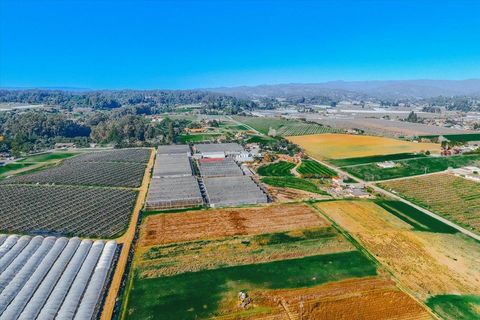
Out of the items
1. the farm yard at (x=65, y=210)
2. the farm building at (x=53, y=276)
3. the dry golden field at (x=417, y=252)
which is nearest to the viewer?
the farm building at (x=53, y=276)

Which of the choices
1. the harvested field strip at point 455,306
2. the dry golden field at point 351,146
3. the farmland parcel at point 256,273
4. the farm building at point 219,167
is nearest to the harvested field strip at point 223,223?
the farmland parcel at point 256,273

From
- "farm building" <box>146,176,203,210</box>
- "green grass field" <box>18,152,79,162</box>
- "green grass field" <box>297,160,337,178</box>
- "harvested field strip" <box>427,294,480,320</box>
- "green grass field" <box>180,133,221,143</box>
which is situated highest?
"green grass field" <box>180,133,221,143</box>

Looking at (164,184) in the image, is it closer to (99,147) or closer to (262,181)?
(262,181)

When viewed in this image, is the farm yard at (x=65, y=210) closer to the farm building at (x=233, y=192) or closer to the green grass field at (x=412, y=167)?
the farm building at (x=233, y=192)

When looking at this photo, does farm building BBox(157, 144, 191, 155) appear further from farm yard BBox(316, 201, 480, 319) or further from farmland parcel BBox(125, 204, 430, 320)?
farm yard BBox(316, 201, 480, 319)

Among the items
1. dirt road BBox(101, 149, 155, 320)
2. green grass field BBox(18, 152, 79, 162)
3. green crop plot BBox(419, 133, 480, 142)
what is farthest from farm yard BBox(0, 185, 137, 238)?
green crop plot BBox(419, 133, 480, 142)

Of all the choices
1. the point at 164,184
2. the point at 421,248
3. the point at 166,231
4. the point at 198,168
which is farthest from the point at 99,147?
the point at 421,248
